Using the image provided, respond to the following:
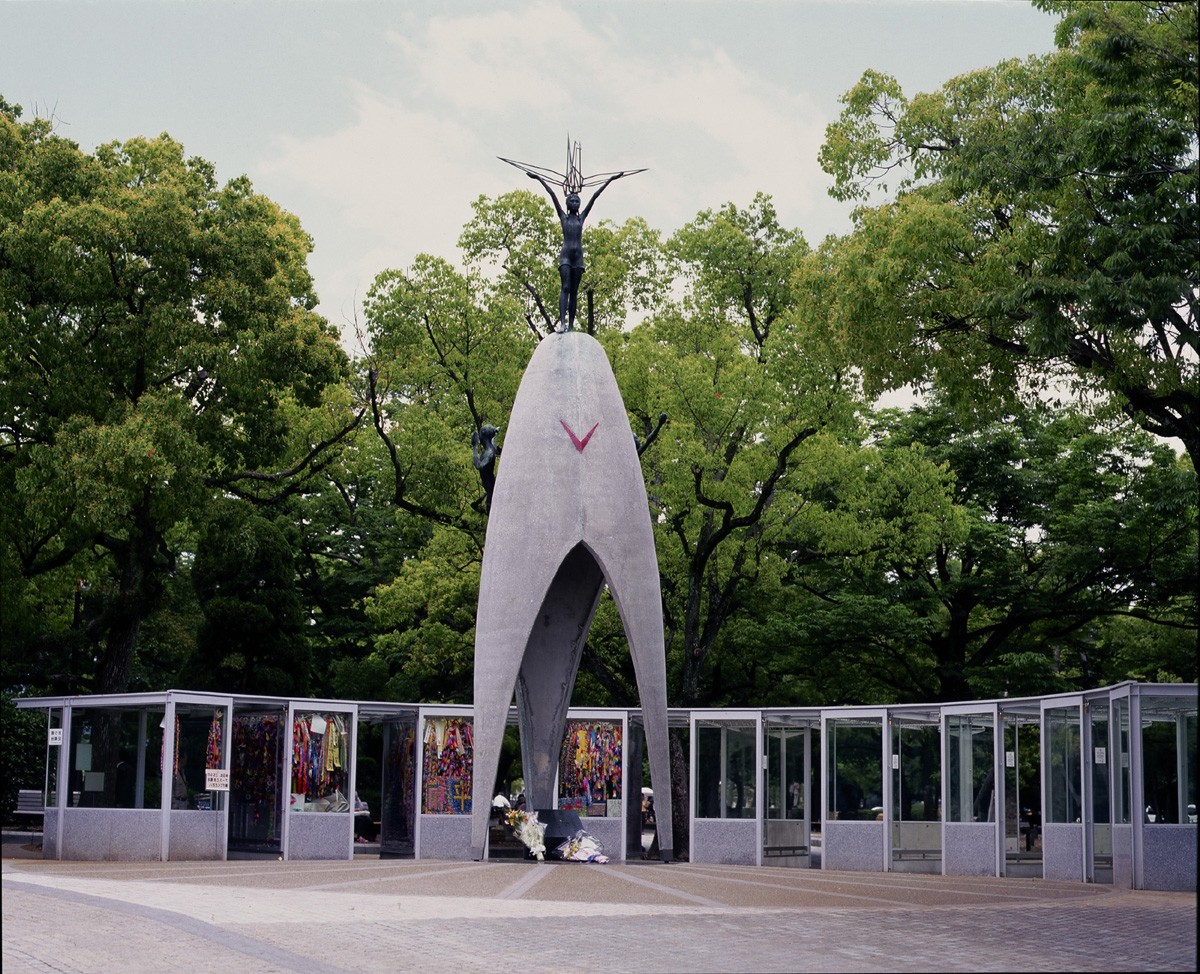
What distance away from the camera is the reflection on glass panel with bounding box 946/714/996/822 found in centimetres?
2041

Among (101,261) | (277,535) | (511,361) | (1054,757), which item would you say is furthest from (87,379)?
(1054,757)

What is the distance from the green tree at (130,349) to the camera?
24328mm

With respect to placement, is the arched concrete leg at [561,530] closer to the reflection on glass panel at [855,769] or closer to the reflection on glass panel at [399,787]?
the reflection on glass panel at [399,787]

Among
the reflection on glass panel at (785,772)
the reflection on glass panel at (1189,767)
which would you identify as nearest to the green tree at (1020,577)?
the reflection on glass panel at (785,772)

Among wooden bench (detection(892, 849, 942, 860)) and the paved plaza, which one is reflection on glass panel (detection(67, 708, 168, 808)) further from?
wooden bench (detection(892, 849, 942, 860))

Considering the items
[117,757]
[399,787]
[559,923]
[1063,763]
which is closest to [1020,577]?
[1063,763]

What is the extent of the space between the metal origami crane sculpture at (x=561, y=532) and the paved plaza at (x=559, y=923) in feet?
8.18

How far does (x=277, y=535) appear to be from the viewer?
3566cm

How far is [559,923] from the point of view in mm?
12078

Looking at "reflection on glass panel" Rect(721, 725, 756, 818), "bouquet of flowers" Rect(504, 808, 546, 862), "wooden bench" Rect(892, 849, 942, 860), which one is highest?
"reflection on glass panel" Rect(721, 725, 756, 818)

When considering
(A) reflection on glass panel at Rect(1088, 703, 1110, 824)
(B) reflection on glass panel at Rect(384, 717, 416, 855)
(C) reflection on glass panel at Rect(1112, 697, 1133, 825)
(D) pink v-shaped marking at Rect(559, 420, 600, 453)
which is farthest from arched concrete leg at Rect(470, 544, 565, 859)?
(C) reflection on glass panel at Rect(1112, 697, 1133, 825)

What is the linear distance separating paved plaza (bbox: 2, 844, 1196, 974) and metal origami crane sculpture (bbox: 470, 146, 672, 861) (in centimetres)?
249

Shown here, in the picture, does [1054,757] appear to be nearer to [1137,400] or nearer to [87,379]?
[1137,400]

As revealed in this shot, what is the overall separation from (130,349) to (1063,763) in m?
16.6
